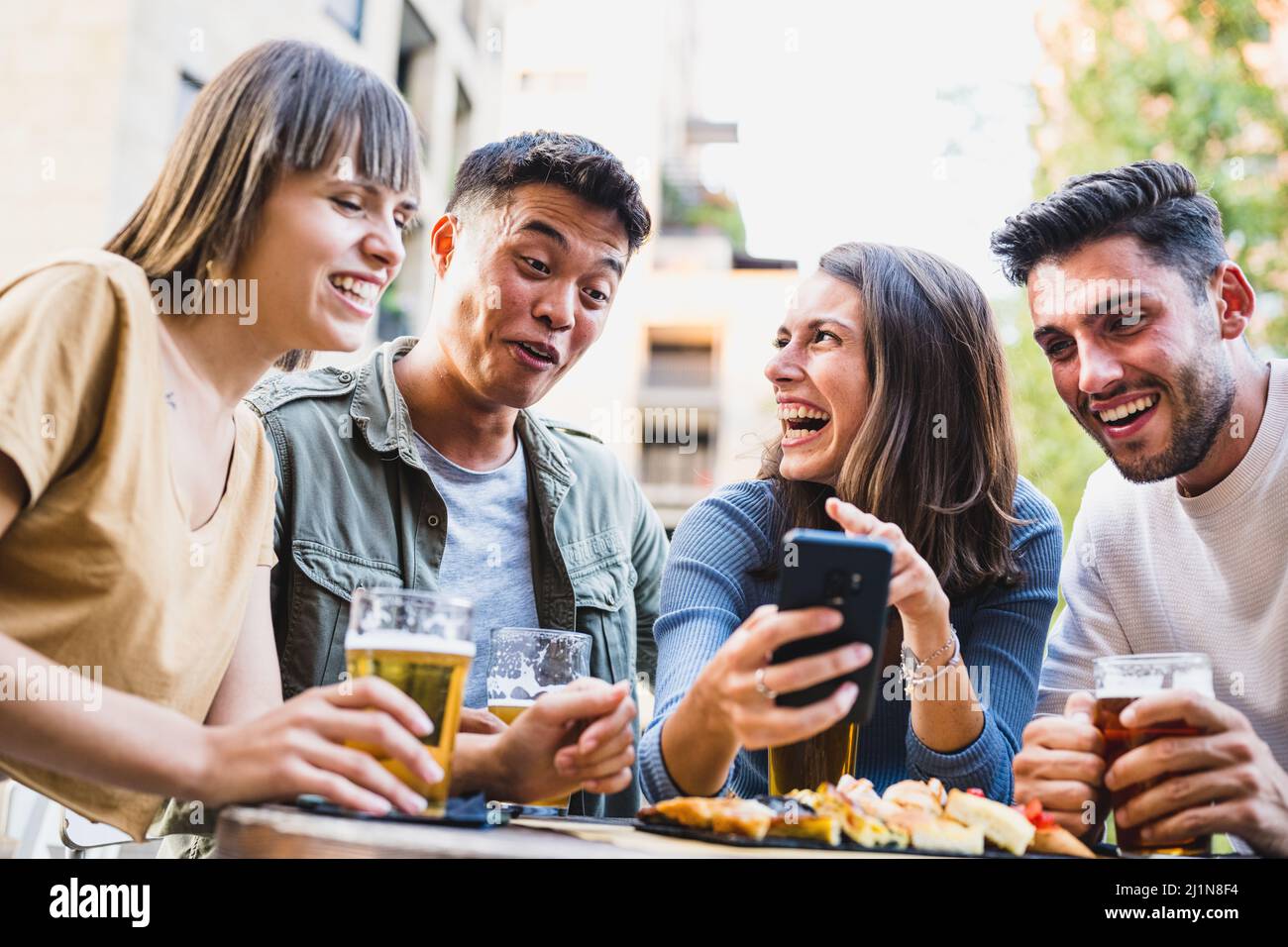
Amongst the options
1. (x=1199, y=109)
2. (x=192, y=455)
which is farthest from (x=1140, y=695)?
(x=1199, y=109)

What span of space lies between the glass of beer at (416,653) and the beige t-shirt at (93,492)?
36cm

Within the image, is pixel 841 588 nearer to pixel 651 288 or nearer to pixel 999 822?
pixel 999 822

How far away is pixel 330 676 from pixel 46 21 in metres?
7.55

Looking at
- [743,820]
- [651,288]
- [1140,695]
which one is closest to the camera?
[743,820]

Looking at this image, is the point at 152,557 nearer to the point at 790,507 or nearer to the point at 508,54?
the point at 790,507

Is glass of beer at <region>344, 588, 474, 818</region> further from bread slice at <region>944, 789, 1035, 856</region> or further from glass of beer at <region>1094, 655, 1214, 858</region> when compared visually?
glass of beer at <region>1094, 655, 1214, 858</region>

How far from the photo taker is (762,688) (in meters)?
1.49

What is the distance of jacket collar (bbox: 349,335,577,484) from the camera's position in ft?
9.11

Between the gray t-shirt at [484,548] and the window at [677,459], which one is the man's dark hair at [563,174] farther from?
the window at [677,459]

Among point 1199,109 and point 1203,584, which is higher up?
point 1199,109

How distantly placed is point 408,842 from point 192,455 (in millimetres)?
857

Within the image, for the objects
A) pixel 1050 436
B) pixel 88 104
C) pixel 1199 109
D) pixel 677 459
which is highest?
pixel 677 459

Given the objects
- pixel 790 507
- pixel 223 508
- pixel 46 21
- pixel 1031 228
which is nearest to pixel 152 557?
pixel 223 508
